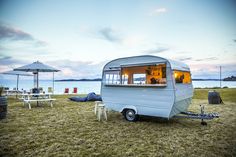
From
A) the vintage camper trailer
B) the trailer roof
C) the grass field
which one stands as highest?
the trailer roof

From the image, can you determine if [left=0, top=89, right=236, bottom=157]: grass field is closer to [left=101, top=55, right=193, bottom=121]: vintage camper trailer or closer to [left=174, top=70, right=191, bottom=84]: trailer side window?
[left=101, top=55, right=193, bottom=121]: vintage camper trailer

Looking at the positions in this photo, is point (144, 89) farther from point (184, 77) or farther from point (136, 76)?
point (184, 77)

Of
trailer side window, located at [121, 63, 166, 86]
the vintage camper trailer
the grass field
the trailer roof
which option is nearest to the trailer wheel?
the vintage camper trailer

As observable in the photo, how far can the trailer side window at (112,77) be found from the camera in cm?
748

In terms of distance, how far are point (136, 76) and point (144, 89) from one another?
1765 mm

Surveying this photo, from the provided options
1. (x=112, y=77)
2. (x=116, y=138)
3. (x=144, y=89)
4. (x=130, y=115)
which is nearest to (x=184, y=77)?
(x=144, y=89)

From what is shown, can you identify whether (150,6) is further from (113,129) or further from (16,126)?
(16,126)

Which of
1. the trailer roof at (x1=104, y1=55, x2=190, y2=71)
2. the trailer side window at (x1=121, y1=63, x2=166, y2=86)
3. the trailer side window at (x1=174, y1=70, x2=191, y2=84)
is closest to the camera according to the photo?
the trailer roof at (x1=104, y1=55, x2=190, y2=71)

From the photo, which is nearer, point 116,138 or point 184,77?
point 116,138

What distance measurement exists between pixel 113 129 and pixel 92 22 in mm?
10814

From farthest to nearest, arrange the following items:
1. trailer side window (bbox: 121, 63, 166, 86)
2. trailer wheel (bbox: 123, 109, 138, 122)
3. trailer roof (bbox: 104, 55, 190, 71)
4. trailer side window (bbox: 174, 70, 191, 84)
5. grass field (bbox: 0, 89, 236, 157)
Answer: trailer side window (bbox: 121, 63, 166, 86), trailer side window (bbox: 174, 70, 191, 84), trailer wheel (bbox: 123, 109, 138, 122), trailer roof (bbox: 104, 55, 190, 71), grass field (bbox: 0, 89, 236, 157)

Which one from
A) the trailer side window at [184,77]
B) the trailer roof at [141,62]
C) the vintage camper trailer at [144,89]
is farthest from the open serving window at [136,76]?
the trailer side window at [184,77]

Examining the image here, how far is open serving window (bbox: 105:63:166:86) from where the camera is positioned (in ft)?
24.3

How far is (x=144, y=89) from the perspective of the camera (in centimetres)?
668
